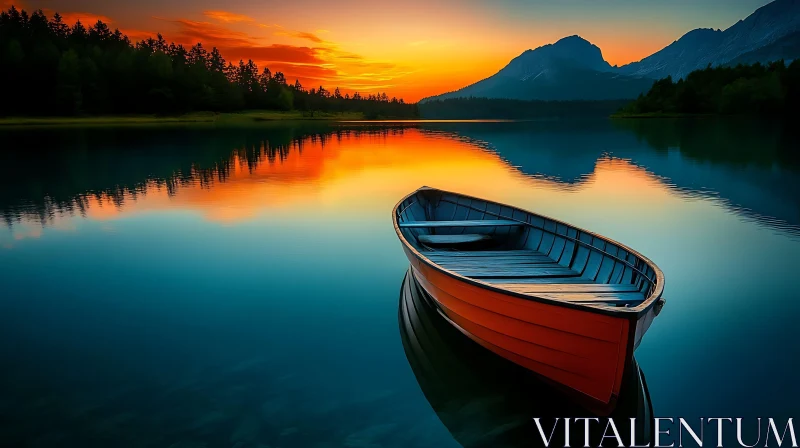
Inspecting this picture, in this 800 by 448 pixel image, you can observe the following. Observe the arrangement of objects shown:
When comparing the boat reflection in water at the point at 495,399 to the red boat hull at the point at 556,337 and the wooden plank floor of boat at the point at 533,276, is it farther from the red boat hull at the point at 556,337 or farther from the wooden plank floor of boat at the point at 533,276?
the wooden plank floor of boat at the point at 533,276

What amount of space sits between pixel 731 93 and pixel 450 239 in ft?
462

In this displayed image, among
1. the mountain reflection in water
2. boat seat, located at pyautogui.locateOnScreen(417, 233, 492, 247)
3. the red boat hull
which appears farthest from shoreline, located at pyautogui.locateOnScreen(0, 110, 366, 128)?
the red boat hull

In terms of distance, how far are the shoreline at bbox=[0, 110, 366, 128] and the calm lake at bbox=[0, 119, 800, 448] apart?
83.2 meters

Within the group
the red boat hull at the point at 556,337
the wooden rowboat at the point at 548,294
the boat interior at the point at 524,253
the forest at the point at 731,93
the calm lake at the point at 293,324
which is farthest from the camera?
the forest at the point at 731,93

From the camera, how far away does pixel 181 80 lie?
374ft

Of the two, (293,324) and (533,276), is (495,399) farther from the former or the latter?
(293,324)

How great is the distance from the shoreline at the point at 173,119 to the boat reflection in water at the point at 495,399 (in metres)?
99.3

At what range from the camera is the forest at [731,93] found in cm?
11858

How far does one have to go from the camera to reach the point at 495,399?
22.6 feet

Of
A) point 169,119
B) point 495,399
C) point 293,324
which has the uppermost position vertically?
point 169,119

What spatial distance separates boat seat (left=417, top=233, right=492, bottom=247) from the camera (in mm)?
11016

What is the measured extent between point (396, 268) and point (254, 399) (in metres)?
6.40

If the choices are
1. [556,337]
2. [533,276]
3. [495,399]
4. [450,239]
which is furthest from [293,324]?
[556,337]

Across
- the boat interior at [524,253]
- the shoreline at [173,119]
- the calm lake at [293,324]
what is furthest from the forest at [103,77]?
the boat interior at [524,253]
